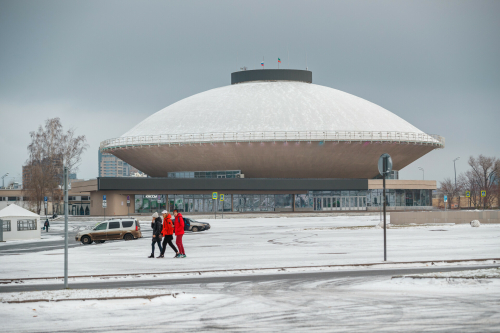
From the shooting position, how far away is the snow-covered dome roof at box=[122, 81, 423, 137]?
7062 cm

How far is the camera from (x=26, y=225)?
112 ft

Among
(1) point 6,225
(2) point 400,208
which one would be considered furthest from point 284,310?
(2) point 400,208

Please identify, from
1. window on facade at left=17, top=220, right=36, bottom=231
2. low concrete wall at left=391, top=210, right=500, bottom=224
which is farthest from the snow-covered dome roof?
window on facade at left=17, top=220, right=36, bottom=231

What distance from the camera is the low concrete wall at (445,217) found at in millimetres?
42156

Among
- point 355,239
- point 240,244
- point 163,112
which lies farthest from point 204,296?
point 163,112

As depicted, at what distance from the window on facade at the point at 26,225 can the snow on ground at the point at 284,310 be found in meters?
24.0

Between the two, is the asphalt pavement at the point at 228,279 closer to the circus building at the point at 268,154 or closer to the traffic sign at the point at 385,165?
the traffic sign at the point at 385,165

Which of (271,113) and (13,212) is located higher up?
(271,113)

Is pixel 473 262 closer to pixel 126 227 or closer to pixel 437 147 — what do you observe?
pixel 126 227

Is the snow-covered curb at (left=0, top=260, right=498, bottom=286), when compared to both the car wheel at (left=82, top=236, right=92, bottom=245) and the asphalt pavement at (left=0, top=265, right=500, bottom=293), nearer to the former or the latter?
the asphalt pavement at (left=0, top=265, right=500, bottom=293)

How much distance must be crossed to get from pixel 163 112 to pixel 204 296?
234 feet

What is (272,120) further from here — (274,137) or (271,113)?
(274,137)

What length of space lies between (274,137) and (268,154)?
120 inches

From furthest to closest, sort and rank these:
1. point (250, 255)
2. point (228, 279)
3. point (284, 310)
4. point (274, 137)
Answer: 1. point (274, 137)
2. point (250, 255)
3. point (228, 279)
4. point (284, 310)
